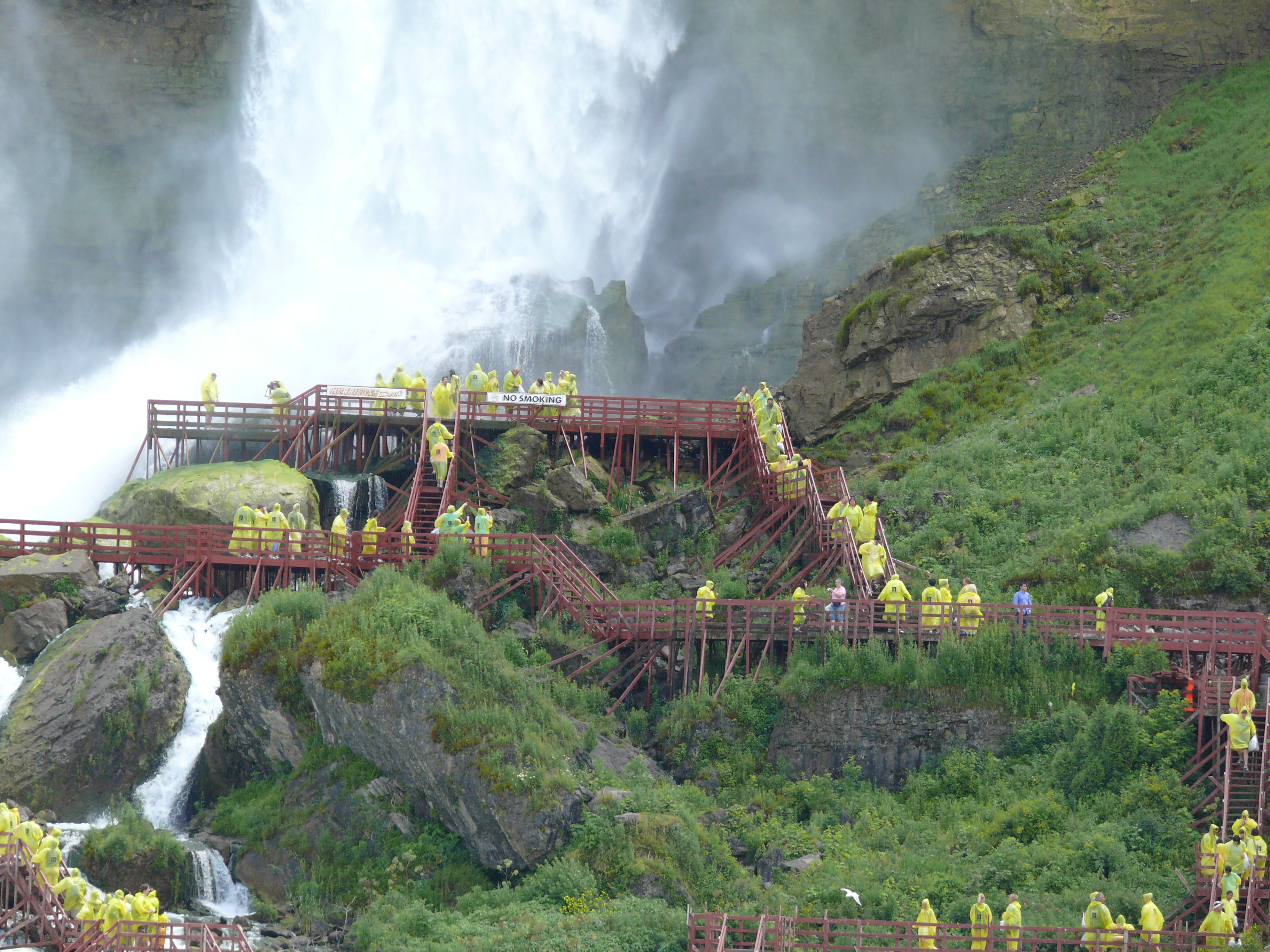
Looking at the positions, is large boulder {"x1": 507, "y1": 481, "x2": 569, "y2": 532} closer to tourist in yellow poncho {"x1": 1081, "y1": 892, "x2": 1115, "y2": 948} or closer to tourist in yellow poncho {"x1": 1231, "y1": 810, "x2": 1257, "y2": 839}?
tourist in yellow poncho {"x1": 1081, "y1": 892, "x2": 1115, "y2": 948}

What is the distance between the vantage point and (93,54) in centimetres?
6988

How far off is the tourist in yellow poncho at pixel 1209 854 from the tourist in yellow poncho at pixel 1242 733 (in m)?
1.94

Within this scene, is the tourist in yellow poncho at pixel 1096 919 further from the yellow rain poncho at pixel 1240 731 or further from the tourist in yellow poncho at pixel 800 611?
the tourist in yellow poncho at pixel 800 611

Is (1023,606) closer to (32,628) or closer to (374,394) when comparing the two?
(374,394)

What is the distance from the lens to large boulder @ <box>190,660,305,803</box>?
33.2 metres

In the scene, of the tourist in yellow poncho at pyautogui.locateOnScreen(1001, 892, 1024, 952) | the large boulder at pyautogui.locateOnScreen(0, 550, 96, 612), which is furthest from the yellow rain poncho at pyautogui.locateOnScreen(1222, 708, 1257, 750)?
the large boulder at pyautogui.locateOnScreen(0, 550, 96, 612)

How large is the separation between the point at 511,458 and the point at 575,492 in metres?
2.11

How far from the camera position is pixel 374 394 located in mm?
44969

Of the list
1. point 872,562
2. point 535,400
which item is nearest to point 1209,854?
point 872,562

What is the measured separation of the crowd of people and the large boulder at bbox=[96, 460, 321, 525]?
13.2 metres

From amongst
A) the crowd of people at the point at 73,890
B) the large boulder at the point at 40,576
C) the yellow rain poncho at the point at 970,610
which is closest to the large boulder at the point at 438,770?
the crowd of people at the point at 73,890

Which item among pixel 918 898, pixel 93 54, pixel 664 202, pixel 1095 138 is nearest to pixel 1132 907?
pixel 918 898

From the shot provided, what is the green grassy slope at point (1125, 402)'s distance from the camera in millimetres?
38344

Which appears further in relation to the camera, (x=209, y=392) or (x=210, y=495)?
(x=209, y=392)
